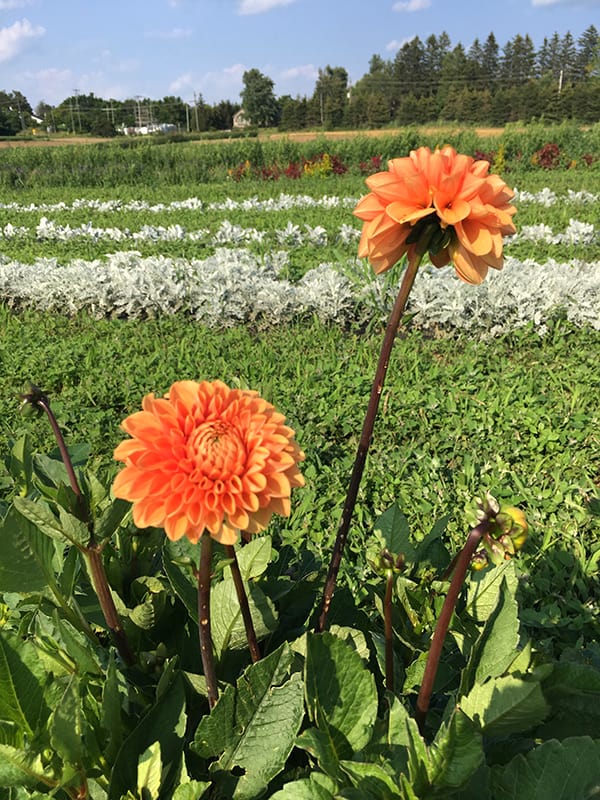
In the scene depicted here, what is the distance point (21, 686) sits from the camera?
0.87 meters

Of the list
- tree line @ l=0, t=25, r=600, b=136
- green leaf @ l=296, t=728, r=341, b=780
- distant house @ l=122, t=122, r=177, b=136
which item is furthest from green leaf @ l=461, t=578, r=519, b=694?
distant house @ l=122, t=122, r=177, b=136

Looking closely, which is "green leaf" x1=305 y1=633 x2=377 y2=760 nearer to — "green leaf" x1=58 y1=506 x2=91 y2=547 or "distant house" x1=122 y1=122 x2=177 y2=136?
"green leaf" x1=58 y1=506 x2=91 y2=547

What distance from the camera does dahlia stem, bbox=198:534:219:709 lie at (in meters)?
0.74

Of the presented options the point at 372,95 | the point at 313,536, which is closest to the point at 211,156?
the point at 313,536

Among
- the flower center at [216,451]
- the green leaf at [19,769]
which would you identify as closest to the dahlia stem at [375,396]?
the flower center at [216,451]

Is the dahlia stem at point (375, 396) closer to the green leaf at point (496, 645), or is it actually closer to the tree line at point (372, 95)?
the green leaf at point (496, 645)

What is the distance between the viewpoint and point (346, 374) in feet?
11.9

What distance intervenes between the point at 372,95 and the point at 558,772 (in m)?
52.8

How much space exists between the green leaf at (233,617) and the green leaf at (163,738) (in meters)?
0.13

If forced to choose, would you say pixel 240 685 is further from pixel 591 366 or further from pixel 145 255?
pixel 145 255

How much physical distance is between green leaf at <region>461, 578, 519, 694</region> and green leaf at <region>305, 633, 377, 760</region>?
0.15m

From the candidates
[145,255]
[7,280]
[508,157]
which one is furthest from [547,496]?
[508,157]

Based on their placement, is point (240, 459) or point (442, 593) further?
point (442, 593)

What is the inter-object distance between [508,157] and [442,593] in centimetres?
1868
